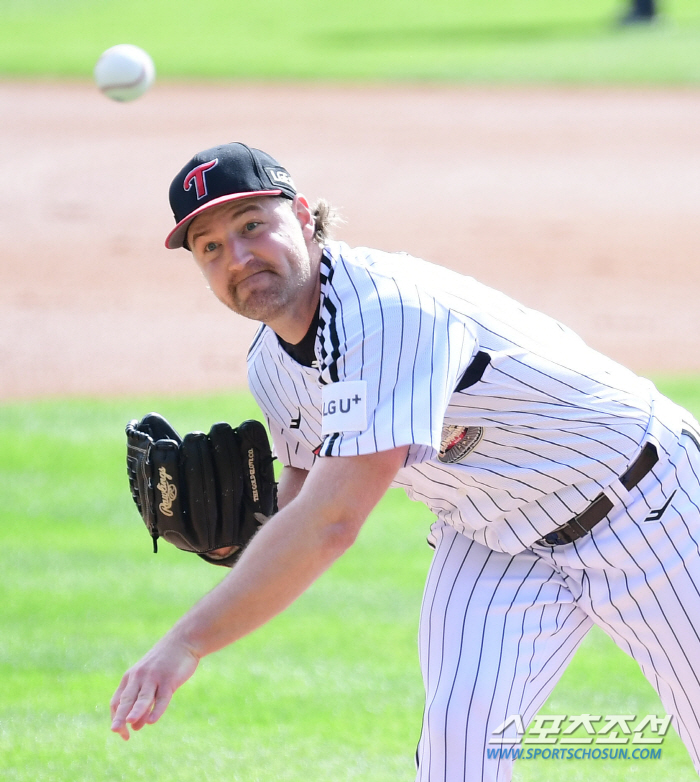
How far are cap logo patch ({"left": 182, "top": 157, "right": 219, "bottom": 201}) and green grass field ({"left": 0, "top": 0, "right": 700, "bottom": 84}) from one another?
1871 centimetres

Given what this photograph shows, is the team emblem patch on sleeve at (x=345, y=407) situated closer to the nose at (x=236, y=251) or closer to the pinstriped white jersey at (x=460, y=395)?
the pinstriped white jersey at (x=460, y=395)

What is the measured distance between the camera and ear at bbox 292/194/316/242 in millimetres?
3025

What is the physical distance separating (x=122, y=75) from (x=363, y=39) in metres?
18.4

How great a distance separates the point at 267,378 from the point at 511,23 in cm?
2780

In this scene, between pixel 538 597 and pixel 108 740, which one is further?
pixel 108 740

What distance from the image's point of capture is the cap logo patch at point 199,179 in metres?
2.80

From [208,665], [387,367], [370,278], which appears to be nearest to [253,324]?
[208,665]

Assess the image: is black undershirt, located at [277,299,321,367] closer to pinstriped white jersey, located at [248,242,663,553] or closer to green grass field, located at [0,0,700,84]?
pinstriped white jersey, located at [248,242,663,553]

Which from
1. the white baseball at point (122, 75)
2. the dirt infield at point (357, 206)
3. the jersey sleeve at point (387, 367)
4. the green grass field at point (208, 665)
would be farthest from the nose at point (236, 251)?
the dirt infield at point (357, 206)

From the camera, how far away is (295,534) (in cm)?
250

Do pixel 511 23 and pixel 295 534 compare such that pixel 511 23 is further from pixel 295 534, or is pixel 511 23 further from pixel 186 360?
pixel 295 534

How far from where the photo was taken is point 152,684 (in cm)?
237

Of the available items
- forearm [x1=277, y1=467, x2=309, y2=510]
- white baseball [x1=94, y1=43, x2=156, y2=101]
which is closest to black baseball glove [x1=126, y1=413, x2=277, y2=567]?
forearm [x1=277, y1=467, x2=309, y2=510]

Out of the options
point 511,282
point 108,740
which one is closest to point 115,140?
point 511,282
